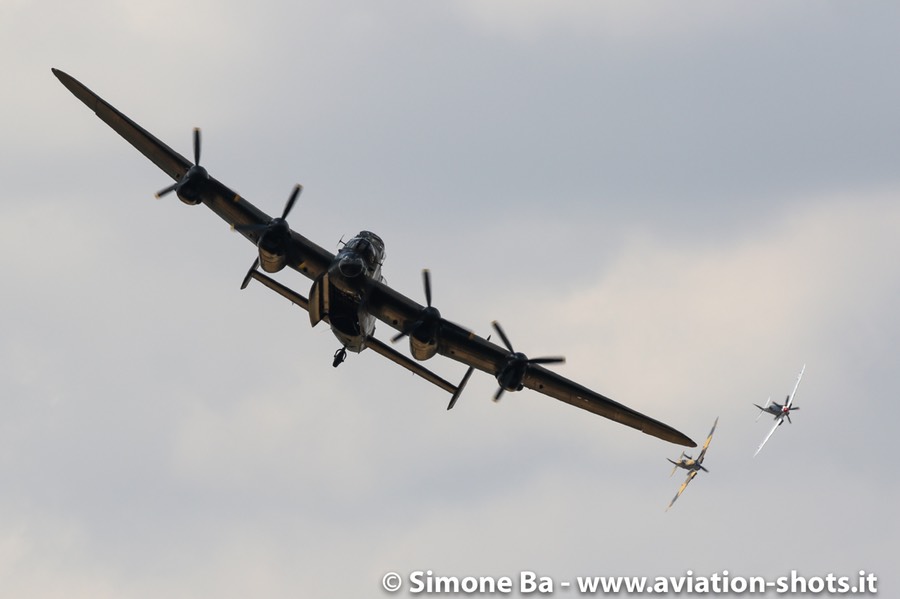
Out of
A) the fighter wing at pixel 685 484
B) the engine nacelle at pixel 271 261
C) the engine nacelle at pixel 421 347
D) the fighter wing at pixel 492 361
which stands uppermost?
the fighter wing at pixel 685 484

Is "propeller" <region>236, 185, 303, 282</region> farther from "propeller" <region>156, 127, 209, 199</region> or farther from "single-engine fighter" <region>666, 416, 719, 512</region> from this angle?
"single-engine fighter" <region>666, 416, 719, 512</region>

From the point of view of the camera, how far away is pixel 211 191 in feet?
153

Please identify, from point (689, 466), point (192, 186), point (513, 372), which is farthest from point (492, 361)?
point (689, 466)

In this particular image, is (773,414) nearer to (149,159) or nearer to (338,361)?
(338,361)

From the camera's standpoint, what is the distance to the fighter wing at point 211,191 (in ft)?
150

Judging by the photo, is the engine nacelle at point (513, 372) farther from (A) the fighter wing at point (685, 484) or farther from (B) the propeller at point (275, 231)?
(A) the fighter wing at point (685, 484)

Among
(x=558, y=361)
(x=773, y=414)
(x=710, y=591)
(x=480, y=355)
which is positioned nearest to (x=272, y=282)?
(x=480, y=355)

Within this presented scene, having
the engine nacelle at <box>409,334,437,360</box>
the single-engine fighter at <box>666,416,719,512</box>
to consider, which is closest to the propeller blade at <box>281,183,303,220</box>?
the engine nacelle at <box>409,334,437,360</box>

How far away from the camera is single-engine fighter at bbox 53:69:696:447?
44.6m

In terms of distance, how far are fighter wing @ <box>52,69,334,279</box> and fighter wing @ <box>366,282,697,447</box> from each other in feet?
10.3

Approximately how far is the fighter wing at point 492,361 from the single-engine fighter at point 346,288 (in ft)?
0.14

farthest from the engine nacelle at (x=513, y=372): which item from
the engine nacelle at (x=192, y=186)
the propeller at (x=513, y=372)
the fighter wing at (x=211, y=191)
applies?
the engine nacelle at (x=192, y=186)

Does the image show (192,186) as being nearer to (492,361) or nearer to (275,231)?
(275,231)

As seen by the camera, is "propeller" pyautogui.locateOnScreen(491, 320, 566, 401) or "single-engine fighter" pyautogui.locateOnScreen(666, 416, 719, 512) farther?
"single-engine fighter" pyautogui.locateOnScreen(666, 416, 719, 512)
